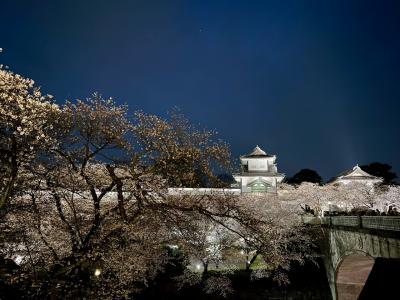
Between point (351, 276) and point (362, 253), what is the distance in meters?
6.57

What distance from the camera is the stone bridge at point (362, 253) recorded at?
12539 mm

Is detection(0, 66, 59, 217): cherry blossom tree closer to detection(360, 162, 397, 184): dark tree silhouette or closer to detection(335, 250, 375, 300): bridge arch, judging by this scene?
detection(335, 250, 375, 300): bridge arch

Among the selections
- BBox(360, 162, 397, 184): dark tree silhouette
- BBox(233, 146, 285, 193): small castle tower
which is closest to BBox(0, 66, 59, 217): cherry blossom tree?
BBox(233, 146, 285, 193): small castle tower

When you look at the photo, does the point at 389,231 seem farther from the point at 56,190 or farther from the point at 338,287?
the point at 338,287

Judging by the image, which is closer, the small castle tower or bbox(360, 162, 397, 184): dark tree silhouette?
the small castle tower

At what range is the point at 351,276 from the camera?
2297cm

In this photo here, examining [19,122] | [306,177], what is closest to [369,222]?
[19,122]

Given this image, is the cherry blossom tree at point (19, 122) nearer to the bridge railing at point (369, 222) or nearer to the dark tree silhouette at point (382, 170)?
the bridge railing at point (369, 222)

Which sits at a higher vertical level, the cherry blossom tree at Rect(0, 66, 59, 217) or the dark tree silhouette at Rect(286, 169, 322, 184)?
the dark tree silhouette at Rect(286, 169, 322, 184)

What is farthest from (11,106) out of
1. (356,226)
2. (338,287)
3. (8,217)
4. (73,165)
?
(338,287)

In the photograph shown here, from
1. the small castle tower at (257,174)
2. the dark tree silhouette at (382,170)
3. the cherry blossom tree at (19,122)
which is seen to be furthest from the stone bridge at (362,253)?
the dark tree silhouette at (382,170)

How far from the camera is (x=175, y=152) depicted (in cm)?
1079

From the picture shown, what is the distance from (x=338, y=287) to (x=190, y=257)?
12.3 meters

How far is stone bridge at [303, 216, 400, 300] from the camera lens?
12.5 metres
